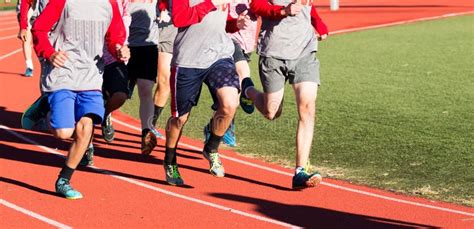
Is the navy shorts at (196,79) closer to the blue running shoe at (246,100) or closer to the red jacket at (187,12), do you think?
the red jacket at (187,12)

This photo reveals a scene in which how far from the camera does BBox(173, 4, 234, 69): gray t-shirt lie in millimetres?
10289

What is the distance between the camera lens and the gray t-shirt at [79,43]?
987cm

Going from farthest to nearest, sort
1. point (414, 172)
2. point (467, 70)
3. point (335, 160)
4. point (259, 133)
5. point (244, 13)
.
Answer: point (467, 70) < point (259, 133) < point (335, 160) < point (414, 172) < point (244, 13)

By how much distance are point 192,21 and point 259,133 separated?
4.18 m

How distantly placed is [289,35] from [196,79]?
0.96 metres

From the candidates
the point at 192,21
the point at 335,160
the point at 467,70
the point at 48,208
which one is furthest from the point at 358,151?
the point at 467,70

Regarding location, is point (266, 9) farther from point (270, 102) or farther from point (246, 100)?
point (246, 100)

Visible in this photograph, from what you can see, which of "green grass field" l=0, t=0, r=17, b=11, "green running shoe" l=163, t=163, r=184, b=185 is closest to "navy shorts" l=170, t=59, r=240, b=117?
"green running shoe" l=163, t=163, r=184, b=185

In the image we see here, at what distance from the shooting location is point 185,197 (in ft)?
33.1

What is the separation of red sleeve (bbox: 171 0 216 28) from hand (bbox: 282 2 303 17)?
2.21ft

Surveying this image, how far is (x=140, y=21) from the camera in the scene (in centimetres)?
1277

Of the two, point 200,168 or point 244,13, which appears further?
point 200,168

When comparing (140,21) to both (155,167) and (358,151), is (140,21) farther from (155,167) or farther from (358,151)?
(358,151)

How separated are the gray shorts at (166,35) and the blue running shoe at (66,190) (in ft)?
11.2
